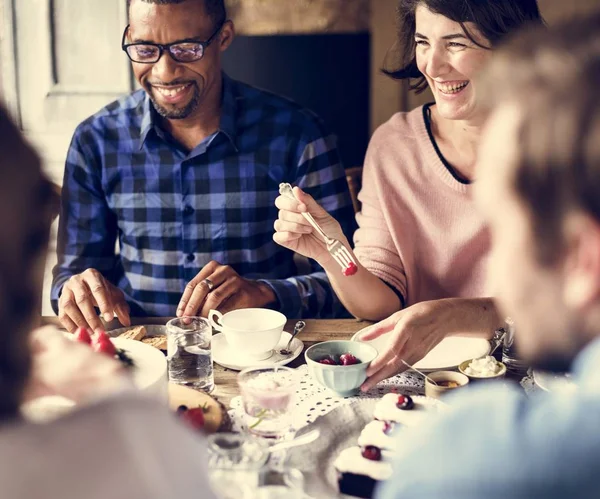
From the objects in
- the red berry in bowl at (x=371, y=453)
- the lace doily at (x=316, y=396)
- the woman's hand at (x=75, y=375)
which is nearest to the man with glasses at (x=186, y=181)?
the lace doily at (x=316, y=396)

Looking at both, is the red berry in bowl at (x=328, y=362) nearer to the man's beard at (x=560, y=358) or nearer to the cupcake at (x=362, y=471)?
the cupcake at (x=362, y=471)

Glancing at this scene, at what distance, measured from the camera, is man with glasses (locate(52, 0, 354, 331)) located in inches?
83.0

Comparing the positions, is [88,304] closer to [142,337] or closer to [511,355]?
[142,337]

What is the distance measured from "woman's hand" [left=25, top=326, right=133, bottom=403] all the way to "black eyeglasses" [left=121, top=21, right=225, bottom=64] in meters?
1.25

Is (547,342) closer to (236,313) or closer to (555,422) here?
(555,422)

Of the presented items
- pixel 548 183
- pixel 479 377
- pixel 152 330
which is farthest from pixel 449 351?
pixel 548 183

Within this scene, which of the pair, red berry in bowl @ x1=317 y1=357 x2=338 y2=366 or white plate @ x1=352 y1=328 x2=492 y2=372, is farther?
white plate @ x1=352 y1=328 x2=492 y2=372

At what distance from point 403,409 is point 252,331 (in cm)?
38

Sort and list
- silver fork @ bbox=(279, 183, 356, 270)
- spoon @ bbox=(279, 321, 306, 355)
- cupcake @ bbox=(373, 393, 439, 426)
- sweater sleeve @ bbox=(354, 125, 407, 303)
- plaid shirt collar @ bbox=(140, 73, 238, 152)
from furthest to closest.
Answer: plaid shirt collar @ bbox=(140, 73, 238, 152), sweater sleeve @ bbox=(354, 125, 407, 303), silver fork @ bbox=(279, 183, 356, 270), spoon @ bbox=(279, 321, 306, 355), cupcake @ bbox=(373, 393, 439, 426)

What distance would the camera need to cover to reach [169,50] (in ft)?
6.63

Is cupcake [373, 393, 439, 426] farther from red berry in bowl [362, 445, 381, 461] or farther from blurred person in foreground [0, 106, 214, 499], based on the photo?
blurred person in foreground [0, 106, 214, 499]

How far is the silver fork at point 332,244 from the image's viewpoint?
1.61 metres

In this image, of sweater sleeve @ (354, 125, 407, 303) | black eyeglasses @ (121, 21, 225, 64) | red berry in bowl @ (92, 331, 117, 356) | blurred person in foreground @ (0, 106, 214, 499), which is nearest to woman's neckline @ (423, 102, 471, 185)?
sweater sleeve @ (354, 125, 407, 303)

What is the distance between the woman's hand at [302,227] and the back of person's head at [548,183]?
878mm
